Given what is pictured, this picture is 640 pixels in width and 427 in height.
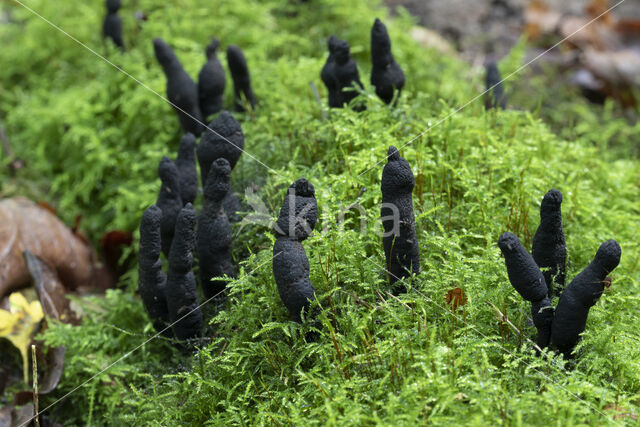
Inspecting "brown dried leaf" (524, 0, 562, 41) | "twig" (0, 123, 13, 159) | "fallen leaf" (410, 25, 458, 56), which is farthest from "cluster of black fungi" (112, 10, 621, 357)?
"brown dried leaf" (524, 0, 562, 41)

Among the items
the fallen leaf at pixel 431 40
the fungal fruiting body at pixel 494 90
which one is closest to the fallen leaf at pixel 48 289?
the fungal fruiting body at pixel 494 90

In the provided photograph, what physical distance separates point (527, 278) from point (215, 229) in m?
0.94

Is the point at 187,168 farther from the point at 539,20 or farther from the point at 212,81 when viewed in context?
the point at 539,20

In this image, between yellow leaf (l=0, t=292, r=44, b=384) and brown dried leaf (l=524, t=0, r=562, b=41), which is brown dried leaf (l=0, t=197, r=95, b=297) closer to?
yellow leaf (l=0, t=292, r=44, b=384)

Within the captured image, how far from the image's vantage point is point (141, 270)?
1.80 metres

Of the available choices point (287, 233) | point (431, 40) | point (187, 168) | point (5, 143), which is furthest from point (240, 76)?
point (431, 40)

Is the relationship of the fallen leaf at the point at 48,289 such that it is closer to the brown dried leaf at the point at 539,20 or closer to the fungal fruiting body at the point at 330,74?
the fungal fruiting body at the point at 330,74

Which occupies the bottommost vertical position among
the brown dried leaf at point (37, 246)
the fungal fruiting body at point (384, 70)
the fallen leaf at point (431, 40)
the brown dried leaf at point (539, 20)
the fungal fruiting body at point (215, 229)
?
the brown dried leaf at point (37, 246)

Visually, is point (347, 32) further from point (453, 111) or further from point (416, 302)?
point (416, 302)

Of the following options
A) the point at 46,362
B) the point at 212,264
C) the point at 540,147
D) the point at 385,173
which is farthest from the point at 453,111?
the point at 46,362

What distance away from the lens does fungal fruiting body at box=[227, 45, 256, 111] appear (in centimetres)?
241

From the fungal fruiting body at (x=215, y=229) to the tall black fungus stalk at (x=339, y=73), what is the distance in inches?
29.1

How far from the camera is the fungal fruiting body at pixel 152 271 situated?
167 cm

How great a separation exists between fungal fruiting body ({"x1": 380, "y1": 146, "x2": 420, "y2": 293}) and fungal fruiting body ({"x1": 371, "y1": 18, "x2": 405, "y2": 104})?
831 mm
